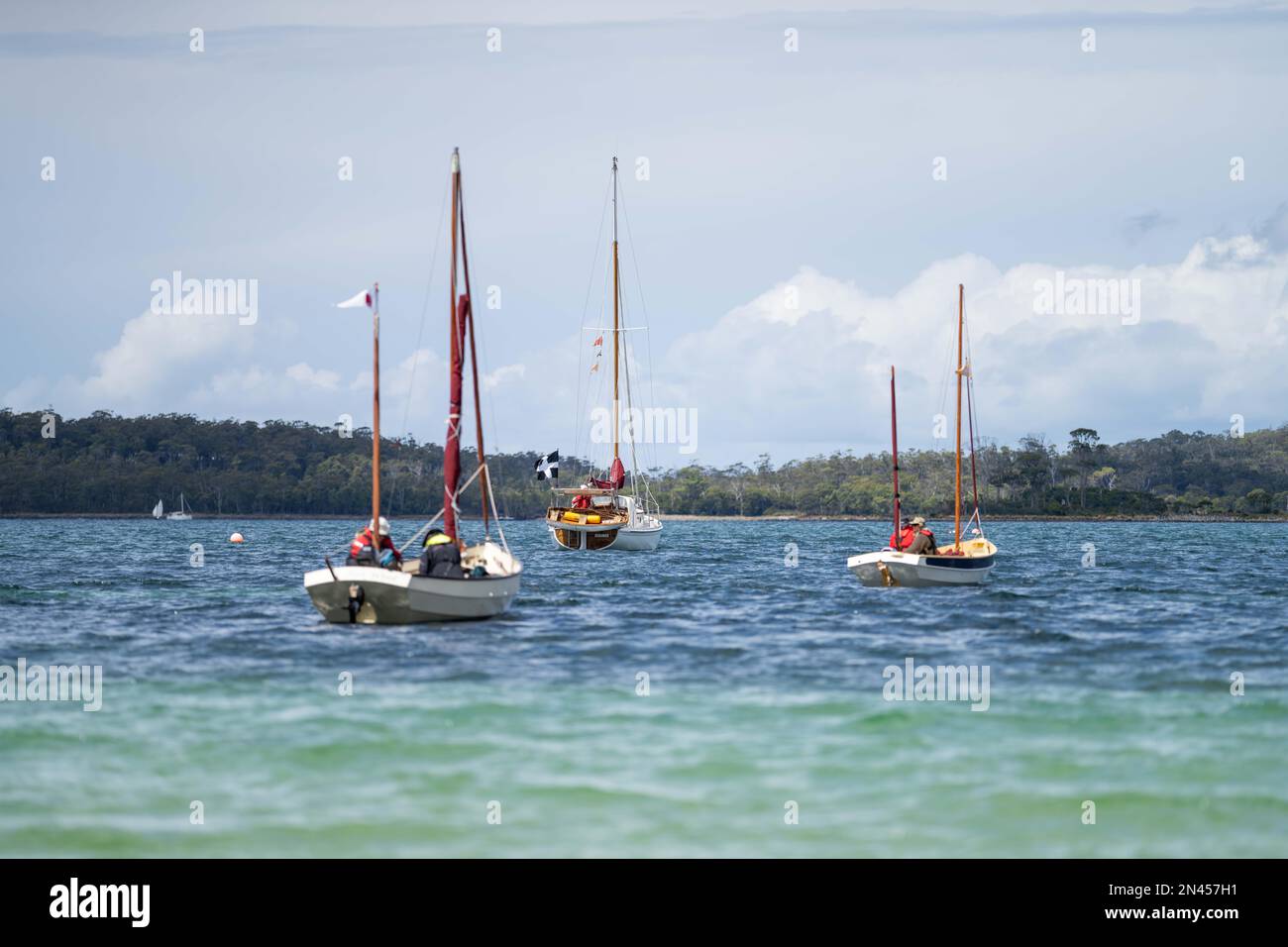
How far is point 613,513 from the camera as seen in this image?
266 ft

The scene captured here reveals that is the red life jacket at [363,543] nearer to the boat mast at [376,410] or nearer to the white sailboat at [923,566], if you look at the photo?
the boat mast at [376,410]

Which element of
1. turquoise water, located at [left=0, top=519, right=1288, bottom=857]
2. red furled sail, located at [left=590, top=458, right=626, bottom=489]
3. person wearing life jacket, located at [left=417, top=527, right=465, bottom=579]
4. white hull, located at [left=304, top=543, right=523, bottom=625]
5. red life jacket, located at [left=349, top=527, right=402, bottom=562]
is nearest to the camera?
turquoise water, located at [left=0, top=519, right=1288, bottom=857]

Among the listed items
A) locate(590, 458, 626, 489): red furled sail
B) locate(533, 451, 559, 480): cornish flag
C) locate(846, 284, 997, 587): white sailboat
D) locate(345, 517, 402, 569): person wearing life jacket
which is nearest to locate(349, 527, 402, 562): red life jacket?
locate(345, 517, 402, 569): person wearing life jacket

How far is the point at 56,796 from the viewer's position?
16.9m

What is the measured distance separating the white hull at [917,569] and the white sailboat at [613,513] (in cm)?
3347

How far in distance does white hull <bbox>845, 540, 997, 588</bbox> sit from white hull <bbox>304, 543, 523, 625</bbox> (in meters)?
17.5

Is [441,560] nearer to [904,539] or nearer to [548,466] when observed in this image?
[904,539]

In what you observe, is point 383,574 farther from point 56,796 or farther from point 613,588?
point 613,588

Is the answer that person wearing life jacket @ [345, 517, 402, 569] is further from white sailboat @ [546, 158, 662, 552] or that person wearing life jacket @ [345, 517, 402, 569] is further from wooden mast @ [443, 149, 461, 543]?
white sailboat @ [546, 158, 662, 552]

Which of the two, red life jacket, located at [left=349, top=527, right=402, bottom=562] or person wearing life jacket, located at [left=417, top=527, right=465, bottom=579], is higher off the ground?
red life jacket, located at [left=349, top=527, right=402, bottom=562]

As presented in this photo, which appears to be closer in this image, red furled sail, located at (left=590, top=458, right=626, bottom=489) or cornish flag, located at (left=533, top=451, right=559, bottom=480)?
cornish flag, located at (left=533, top=451, right=559, bottom=480)

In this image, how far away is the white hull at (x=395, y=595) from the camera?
29984 mm

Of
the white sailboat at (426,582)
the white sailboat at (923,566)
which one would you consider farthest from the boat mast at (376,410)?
the white sailboat at (923,566)

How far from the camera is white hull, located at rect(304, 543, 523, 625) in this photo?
2998 centimetres
